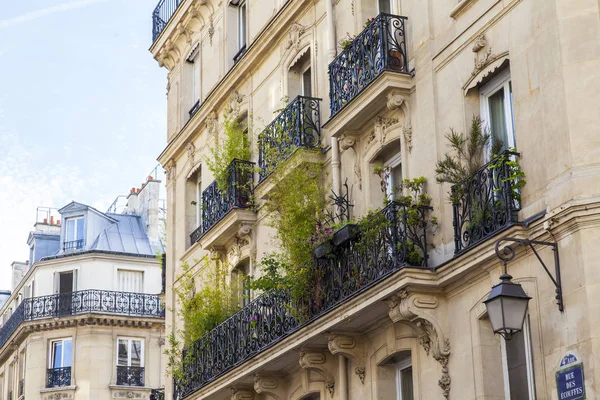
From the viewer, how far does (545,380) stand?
43.0ft

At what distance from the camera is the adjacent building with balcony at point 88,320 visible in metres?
43.2

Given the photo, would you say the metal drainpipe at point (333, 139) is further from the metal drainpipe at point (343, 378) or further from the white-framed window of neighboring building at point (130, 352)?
the white-framed window of neighboring building at point (130, 352)

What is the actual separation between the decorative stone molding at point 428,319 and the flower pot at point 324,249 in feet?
6.71

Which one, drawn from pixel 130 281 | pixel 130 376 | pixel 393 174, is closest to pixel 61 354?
pixel 130 376

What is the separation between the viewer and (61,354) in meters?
43.5

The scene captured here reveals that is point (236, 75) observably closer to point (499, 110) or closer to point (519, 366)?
point (499, 110)

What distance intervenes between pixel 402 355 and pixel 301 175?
3.97m

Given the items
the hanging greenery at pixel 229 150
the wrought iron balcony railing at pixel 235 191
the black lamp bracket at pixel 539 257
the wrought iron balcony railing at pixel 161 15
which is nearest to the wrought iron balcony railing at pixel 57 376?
the wrought iron balcony railing at pixel 161 15

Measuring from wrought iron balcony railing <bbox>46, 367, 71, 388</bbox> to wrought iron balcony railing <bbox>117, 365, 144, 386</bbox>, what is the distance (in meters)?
1.82

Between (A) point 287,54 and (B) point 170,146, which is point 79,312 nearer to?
(B) point 170,146

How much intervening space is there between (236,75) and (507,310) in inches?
486

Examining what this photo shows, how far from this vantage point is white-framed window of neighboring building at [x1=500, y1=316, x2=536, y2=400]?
13562mm

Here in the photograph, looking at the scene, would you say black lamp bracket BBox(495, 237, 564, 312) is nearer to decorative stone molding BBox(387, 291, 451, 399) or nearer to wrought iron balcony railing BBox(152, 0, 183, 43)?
decorative stone molding BBox(387, 291, 451, 399)

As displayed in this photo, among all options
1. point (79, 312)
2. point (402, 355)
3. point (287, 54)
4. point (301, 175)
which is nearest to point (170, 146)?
point (287, 54)
